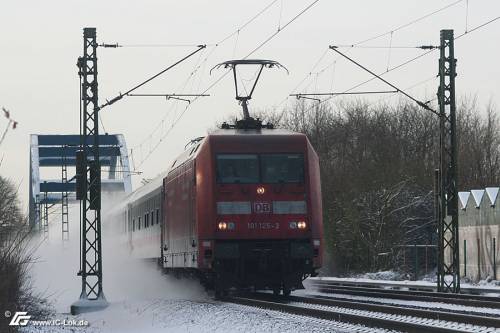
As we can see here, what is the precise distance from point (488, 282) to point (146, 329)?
2004 cm

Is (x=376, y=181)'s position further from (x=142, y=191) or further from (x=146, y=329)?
(x=146, y=329)

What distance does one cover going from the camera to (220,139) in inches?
923

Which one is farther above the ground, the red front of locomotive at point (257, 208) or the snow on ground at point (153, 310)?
the red front of locomotive at point (257, 208)

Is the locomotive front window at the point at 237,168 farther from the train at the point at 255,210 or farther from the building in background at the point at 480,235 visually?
the building in background at the point at 480,235

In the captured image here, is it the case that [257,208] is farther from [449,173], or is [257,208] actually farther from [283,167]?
[449,173]

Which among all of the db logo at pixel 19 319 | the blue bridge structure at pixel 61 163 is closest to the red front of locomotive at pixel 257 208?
the db logo at pixel 19 319

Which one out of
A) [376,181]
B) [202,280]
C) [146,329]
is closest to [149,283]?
[202,280]

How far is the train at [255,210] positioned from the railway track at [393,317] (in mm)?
773

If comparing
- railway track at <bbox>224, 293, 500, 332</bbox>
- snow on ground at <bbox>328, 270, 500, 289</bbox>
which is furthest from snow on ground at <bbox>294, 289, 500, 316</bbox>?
snow on ground at <bbox>328, 270, 500, 289</bbox>

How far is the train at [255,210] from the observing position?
23.0 m

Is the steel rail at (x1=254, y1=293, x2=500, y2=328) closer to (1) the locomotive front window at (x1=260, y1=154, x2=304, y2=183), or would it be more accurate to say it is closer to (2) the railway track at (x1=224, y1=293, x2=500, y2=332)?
(2) the railway track at (x1=224, y1=293, x2=500, y2=332)

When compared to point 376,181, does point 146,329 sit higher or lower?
lower

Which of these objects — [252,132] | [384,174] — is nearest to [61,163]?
[384,174]

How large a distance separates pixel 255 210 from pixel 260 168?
3.14ft
